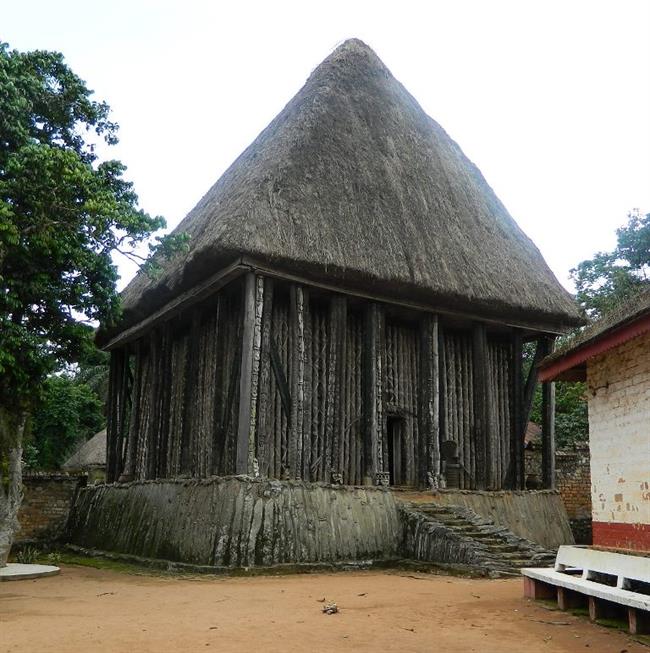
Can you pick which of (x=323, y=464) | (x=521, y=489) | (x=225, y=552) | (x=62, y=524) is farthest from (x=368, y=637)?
(x=62, y=524)

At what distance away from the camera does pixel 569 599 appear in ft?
24.3

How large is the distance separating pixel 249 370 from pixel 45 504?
9401 mm

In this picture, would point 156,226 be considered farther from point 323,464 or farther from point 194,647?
point 194,647

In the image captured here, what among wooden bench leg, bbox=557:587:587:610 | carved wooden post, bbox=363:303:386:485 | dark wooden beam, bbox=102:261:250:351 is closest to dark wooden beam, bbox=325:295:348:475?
carved wooden post, bbox=363:303:386:485

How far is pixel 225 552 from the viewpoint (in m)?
11.4

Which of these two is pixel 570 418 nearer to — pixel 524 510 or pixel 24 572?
pixel 524 510

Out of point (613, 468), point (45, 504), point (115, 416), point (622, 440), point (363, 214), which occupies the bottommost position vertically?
point (45, 504)

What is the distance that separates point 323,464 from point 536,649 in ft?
27.2

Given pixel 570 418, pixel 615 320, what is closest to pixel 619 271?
pixel 570 418

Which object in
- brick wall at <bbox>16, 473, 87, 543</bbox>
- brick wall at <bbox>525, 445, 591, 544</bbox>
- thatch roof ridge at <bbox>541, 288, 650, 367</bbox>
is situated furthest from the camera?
brick wall at <bbox>525, 445, 591, 544</bbox>

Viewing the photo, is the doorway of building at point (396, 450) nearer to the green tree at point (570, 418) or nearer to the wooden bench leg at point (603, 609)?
the wooden bench leg at point (603, 609)

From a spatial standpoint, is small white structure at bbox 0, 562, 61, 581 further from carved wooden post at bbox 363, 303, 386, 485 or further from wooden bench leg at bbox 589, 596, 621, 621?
wooden bench leg at bbox 589, 596, 621, 621

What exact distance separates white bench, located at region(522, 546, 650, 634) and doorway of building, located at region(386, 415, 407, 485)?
22.9ft

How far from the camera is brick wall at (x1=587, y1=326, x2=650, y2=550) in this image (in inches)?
291
